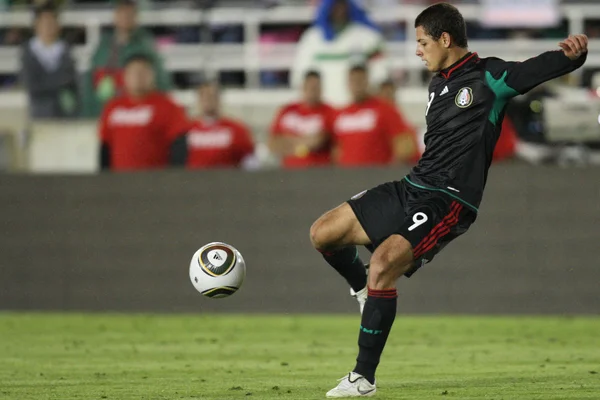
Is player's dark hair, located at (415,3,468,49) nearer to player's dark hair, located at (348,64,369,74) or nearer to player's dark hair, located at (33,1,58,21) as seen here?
player's dark hair, located at (348,64,369,74)

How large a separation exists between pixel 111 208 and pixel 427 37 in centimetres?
757

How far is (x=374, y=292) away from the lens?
278 inches

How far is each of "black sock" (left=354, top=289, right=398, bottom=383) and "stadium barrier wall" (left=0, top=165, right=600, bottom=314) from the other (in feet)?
21.0

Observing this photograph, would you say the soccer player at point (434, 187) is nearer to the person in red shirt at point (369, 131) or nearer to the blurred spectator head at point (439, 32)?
the blurred spectator head at point (439, 32)

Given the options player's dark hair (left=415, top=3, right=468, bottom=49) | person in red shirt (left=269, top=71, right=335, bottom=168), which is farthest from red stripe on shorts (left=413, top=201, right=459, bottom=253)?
person in red shirt (left=269, top=71, right=335, bottom=168)

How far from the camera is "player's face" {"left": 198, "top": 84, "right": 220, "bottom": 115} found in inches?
552

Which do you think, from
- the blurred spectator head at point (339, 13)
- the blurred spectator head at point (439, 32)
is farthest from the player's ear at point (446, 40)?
the blurred spectator head at point (339, 13)

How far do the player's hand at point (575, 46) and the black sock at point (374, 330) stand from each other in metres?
1.67

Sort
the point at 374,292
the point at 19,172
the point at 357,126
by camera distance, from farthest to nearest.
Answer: the point at 19,172, the point at 357,126, the point at 374,292

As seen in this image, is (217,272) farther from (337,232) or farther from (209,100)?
(209,100)

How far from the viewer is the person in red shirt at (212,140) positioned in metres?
14.1

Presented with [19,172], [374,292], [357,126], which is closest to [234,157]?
[357,126]

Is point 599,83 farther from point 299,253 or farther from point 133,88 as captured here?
point 133,88

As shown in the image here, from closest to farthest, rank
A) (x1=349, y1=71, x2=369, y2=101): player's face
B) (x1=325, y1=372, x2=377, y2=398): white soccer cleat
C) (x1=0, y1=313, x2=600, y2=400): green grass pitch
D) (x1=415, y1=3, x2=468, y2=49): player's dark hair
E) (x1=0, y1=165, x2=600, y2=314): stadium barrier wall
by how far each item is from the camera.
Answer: (x1=325, y1=372, x2=377, y2=398): white soccer cleat < (x1=415, y1=3, x2=468, y2=49): player's dark hair < (x1=0, y1=313, x2=600, y2=400): green grass pitch < (x1=0, y1=165, x2=600, y2=314): stadium barrier wall < (x1=349, y1=71, x2=369, y2=101): player's face
